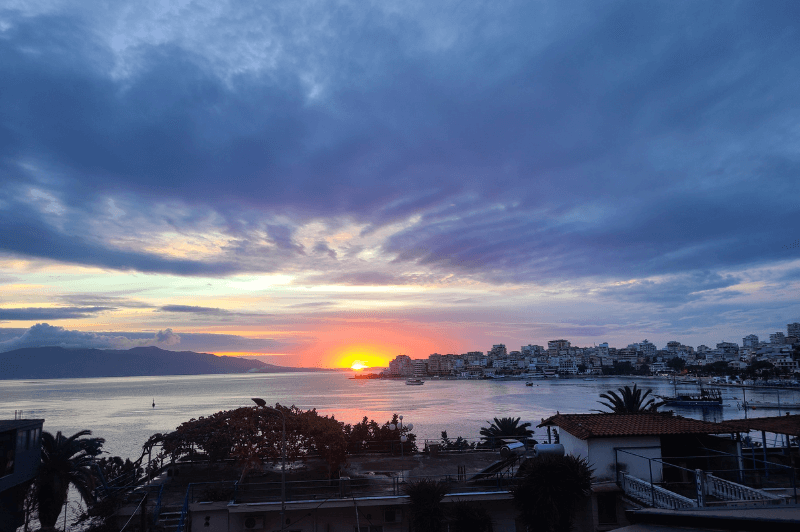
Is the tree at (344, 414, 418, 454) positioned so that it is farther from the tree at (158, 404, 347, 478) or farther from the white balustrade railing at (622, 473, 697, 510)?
the white balustrade railing at (622, 473, 697, 510)

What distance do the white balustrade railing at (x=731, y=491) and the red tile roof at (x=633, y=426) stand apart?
2.39 m

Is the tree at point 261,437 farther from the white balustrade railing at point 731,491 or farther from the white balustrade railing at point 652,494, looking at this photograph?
the white balustrade railing at point 731,491

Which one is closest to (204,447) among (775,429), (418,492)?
(418,492)

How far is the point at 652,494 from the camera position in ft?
62.1

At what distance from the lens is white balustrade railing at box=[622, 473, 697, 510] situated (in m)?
17.9

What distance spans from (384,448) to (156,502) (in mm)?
12972

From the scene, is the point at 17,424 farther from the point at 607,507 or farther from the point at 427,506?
the point at 607,507

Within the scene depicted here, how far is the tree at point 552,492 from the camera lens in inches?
717

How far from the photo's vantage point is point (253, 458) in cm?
2309

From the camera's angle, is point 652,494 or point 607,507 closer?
point 652,494

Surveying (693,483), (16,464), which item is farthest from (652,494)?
(16,464)

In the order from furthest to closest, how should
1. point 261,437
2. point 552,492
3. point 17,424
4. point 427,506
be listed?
1. point 17,424
2. point 261,437
3. point 427,506
4. point 552,492

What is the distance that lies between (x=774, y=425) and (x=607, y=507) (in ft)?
28.0

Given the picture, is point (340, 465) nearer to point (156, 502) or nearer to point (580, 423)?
point (156, 502)
